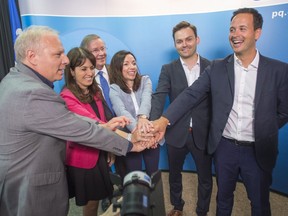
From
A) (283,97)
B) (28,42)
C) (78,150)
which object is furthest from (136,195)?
(283,97)

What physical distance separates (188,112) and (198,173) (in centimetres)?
64

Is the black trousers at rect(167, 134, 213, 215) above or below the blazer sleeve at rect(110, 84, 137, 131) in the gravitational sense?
below

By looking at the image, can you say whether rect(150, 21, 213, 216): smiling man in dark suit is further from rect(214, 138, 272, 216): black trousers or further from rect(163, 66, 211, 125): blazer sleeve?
rect(214, 138, 272, 216): black trousers

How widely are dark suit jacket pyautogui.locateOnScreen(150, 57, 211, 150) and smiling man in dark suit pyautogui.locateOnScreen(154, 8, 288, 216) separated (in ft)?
1.13

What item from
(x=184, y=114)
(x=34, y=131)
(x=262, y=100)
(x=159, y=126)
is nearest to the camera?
(x=34, y=131)

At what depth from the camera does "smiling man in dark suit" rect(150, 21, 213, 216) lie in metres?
2.48

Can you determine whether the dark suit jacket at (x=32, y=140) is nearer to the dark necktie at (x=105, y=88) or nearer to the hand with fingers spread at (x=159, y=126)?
the hand with fingers spread at (x=159, y=126)

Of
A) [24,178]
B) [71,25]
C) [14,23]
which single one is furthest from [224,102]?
[14,23]

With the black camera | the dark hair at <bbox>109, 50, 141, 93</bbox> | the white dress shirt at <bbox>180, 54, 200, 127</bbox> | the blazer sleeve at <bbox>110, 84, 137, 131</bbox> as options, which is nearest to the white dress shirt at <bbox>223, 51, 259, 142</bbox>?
the white dress shirt at <bbox>180, 54, 200, 127</bbox>

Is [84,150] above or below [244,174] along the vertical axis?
above

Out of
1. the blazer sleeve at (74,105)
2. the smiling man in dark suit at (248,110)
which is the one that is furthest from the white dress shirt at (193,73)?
the blazer sleeve at (74,105)

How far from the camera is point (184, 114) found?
244cm

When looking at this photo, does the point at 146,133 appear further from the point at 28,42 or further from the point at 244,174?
the point at 28,42

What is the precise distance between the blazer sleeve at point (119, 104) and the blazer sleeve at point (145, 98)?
0.12m
